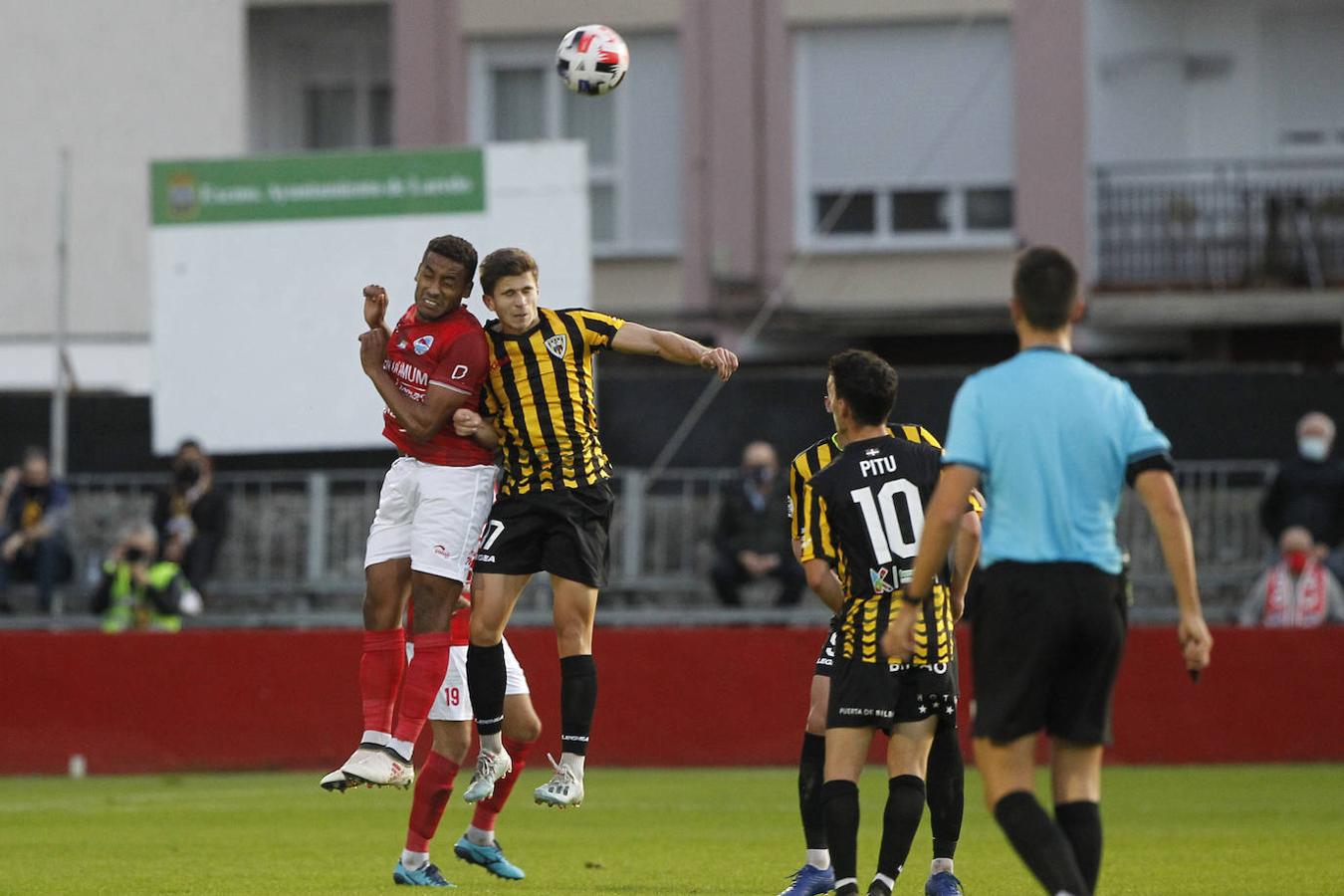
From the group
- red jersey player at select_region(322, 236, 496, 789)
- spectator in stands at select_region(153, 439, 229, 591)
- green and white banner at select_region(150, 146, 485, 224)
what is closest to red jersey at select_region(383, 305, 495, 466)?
red jersey player at select_region(322, 236, 496, 789)

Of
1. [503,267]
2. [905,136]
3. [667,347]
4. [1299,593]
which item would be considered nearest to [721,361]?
[667,347]

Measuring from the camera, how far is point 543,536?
9273mm

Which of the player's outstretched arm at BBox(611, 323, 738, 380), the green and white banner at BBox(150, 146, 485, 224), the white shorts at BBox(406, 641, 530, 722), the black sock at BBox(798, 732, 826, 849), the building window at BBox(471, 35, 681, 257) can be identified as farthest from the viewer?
the building window at BBox(471, 35, 681, 257)

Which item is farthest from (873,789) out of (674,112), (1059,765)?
(674,112)

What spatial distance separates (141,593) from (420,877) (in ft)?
33.0

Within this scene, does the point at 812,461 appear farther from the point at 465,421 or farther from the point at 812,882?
the point at 812,882

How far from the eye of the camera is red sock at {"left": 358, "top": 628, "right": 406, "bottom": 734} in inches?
363

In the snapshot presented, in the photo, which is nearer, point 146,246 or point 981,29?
point 981,29

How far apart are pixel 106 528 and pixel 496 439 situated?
1156 cm

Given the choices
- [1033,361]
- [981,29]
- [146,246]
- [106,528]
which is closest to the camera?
[1033,361]

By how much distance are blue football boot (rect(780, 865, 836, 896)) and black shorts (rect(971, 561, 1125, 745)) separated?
6.74 ft

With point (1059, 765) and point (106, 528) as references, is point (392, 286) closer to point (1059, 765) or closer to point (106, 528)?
point (106, 528)

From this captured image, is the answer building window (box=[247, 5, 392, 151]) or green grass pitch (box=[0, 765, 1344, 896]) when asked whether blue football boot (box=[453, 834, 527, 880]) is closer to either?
green grass pitch (box=[0, 765, 1344, 896])

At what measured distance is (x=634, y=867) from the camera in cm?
1070
